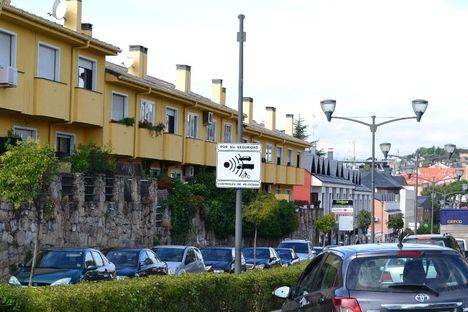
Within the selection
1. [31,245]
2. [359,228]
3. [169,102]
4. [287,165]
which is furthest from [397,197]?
[31,245]

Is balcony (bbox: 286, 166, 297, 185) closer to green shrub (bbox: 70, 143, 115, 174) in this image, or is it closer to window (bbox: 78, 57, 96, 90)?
window (bbox: 78, 57, 96, 90)

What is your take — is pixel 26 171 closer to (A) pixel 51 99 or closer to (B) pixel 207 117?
(A) pixel 51 99

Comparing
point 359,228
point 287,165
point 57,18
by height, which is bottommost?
point 359,228

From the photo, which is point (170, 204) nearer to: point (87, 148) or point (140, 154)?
point (140, 154)

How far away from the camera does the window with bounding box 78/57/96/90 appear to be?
34.5 metres

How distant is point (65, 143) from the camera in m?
35.0

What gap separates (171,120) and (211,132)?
551cm

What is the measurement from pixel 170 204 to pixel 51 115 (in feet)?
26.0

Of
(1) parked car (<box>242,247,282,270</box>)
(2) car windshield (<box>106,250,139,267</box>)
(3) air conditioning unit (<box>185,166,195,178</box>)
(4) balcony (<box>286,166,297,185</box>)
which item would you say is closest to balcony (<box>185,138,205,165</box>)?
(3) air conditioning unit (<box>185,166,195,178</box>)

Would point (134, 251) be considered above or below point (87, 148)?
below

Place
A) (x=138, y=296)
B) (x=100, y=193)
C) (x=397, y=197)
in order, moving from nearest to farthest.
Result: (x=138, y=296) → (x=100, y=193) → (x=397, y=197)

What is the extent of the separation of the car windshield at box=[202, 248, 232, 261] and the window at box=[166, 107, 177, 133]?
1330 centimetres

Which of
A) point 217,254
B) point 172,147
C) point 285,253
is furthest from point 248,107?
point 217,254

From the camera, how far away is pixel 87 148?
3164 centimetres
